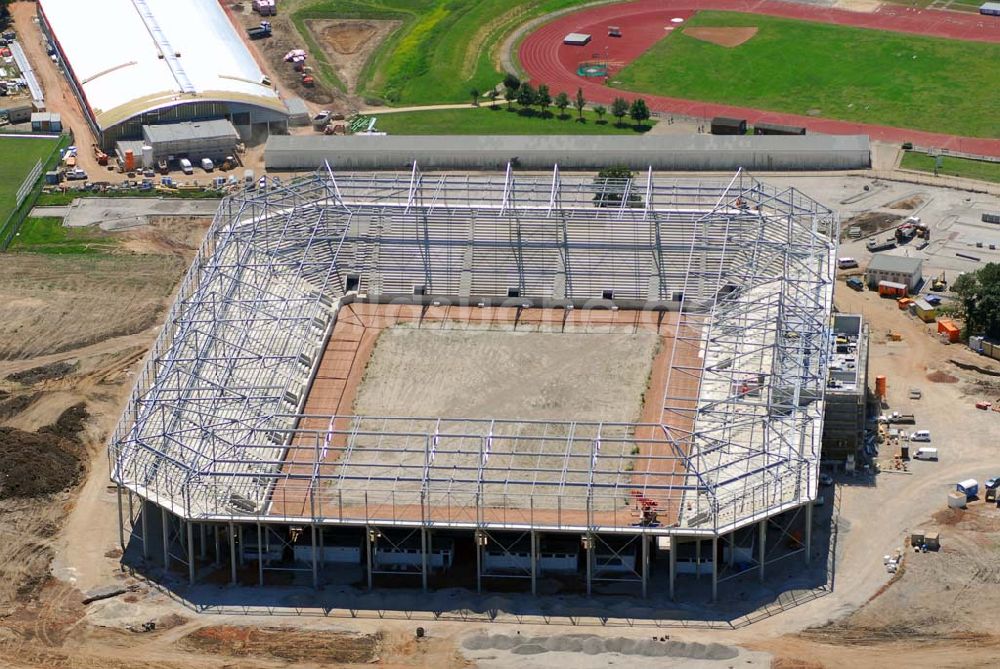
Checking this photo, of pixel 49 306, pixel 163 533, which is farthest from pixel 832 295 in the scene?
pixel 49 306

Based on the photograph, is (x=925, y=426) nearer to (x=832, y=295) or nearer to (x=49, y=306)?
(x=832, y=295)

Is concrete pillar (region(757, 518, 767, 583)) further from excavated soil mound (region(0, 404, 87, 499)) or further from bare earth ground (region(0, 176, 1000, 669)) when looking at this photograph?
excavated soil mound (region(0, 404, 87, 499))

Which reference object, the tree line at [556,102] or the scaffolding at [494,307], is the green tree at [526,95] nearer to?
the tree line at [556,102]

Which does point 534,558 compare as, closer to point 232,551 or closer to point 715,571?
point 715,571

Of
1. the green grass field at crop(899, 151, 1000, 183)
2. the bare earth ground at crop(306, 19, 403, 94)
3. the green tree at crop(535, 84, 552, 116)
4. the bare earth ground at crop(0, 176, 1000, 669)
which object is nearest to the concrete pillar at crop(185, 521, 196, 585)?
the bare earth ground at crop(0, 176, 1000, 669)

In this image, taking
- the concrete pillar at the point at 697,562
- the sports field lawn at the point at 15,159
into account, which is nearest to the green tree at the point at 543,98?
the sports field lawn at the point at 15,159
